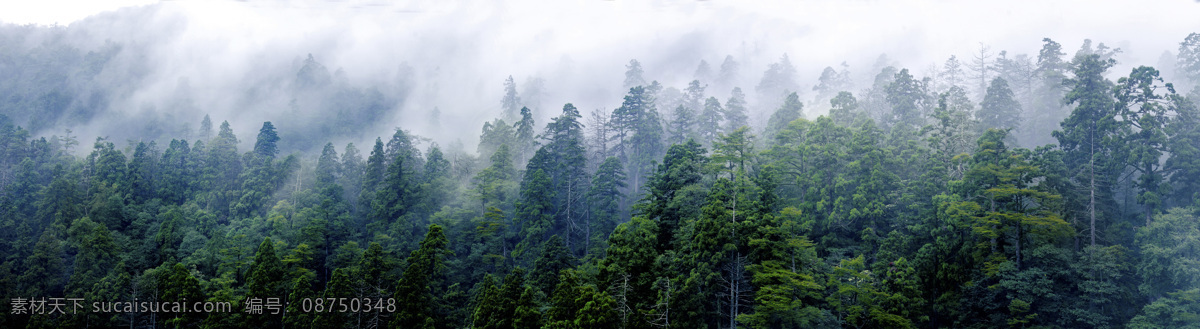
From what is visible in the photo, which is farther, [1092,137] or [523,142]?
[523,142]

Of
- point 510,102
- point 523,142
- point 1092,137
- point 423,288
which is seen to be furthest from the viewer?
point 510,102

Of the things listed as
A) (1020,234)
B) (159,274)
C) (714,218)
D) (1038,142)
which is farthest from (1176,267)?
(159,274)

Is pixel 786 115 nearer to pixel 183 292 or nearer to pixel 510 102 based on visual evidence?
pixel 510 102

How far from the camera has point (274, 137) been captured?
69.1m

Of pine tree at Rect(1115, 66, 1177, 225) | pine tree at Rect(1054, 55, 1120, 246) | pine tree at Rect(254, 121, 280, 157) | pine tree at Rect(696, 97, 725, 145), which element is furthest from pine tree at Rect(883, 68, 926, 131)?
pine tree at Rect(254, 121, 280, 157)

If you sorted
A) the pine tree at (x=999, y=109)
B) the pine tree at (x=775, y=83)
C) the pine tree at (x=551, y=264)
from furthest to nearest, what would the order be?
the pine tree at (x=775, y=83) < the pine tree at (x=999, y=109) < the pine tree at (x=551, y=264)

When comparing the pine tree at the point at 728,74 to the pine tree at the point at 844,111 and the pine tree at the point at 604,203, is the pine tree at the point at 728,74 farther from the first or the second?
the pine tree at the point at 604,203

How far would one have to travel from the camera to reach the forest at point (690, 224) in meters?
32.9

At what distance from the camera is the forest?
32.9 meters

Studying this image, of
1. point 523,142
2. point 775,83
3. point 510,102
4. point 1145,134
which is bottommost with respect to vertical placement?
point 1145,134

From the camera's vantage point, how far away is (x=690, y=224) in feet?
118

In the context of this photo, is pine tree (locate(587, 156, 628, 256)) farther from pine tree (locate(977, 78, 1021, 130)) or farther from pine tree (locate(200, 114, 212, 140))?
pine tree (locate(200, 114, 212, 140))

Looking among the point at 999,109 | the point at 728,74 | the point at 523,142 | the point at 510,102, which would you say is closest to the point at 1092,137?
the point at 999,109

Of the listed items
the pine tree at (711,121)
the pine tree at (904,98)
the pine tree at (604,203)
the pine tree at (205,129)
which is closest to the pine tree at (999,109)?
the pine tree at (904,98)
